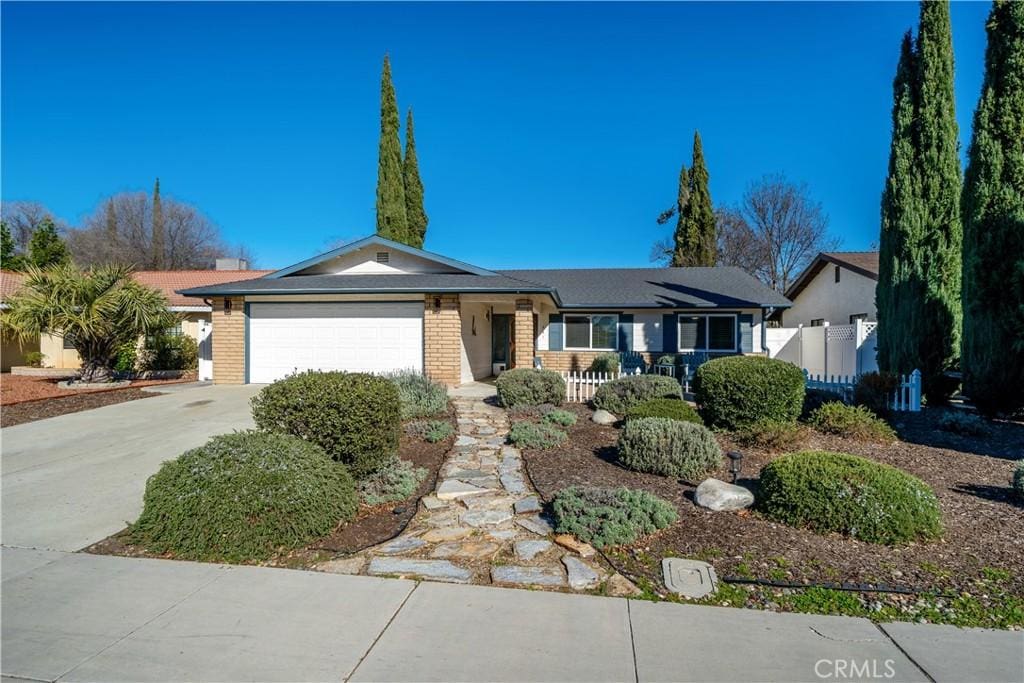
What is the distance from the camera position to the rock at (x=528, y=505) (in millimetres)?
4984

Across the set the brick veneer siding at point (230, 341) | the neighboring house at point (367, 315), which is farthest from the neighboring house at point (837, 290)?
the brick veneer siding at point (230, 341)

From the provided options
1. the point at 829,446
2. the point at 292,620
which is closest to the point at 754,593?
the point at 292,620

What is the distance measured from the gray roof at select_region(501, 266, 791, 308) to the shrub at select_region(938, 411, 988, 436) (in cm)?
829

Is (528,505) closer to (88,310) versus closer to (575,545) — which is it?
(575,545)

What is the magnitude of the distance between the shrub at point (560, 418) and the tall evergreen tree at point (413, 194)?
51.7 feet

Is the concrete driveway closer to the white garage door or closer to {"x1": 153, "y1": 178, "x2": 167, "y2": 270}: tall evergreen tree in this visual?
the white garage door

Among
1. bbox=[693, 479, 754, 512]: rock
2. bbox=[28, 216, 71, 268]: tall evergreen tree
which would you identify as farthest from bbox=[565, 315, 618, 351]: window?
bbox=[28, 216, 71, 268]: tall evergreen tree

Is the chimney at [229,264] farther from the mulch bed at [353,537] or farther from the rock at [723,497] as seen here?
the rock at [723,497]

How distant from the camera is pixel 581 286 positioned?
18.9 metres

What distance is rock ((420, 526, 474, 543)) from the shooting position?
174 inches

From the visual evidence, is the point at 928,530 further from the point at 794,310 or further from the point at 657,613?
the point at 794,310

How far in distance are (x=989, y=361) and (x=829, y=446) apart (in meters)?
4.06

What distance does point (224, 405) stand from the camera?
10398 millimetres

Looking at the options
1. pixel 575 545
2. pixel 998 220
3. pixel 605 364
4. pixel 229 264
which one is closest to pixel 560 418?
pixel 575 545
